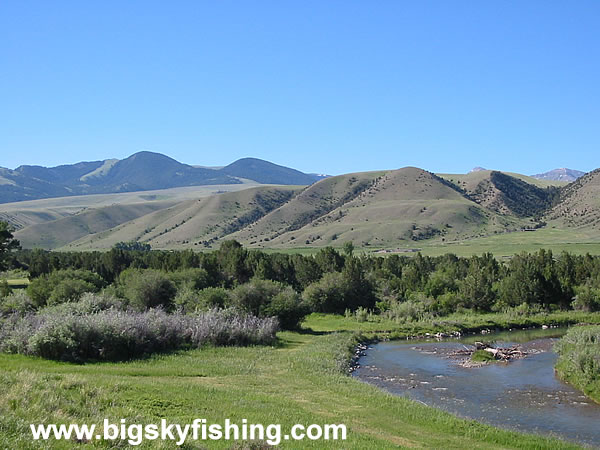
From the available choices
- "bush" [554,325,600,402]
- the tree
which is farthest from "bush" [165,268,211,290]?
"bush" [554,325,600,402]

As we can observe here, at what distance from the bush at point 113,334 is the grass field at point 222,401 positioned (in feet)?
5.28

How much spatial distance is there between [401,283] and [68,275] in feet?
162

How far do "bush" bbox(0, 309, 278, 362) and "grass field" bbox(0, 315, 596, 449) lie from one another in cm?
161

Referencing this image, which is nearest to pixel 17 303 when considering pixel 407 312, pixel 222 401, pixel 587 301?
pixel 222 401

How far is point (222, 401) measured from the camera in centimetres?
2391

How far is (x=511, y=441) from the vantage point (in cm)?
2316

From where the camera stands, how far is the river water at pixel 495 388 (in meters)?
28.6

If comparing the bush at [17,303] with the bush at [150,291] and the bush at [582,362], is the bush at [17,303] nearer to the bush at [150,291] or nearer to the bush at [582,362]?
the bush at [150,291]

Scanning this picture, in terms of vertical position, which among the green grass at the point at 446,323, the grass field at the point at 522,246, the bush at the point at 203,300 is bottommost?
the green grass at the point at 446,323

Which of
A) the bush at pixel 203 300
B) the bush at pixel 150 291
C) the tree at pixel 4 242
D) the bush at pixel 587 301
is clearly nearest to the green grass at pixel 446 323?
the bush at pixel 587 301
